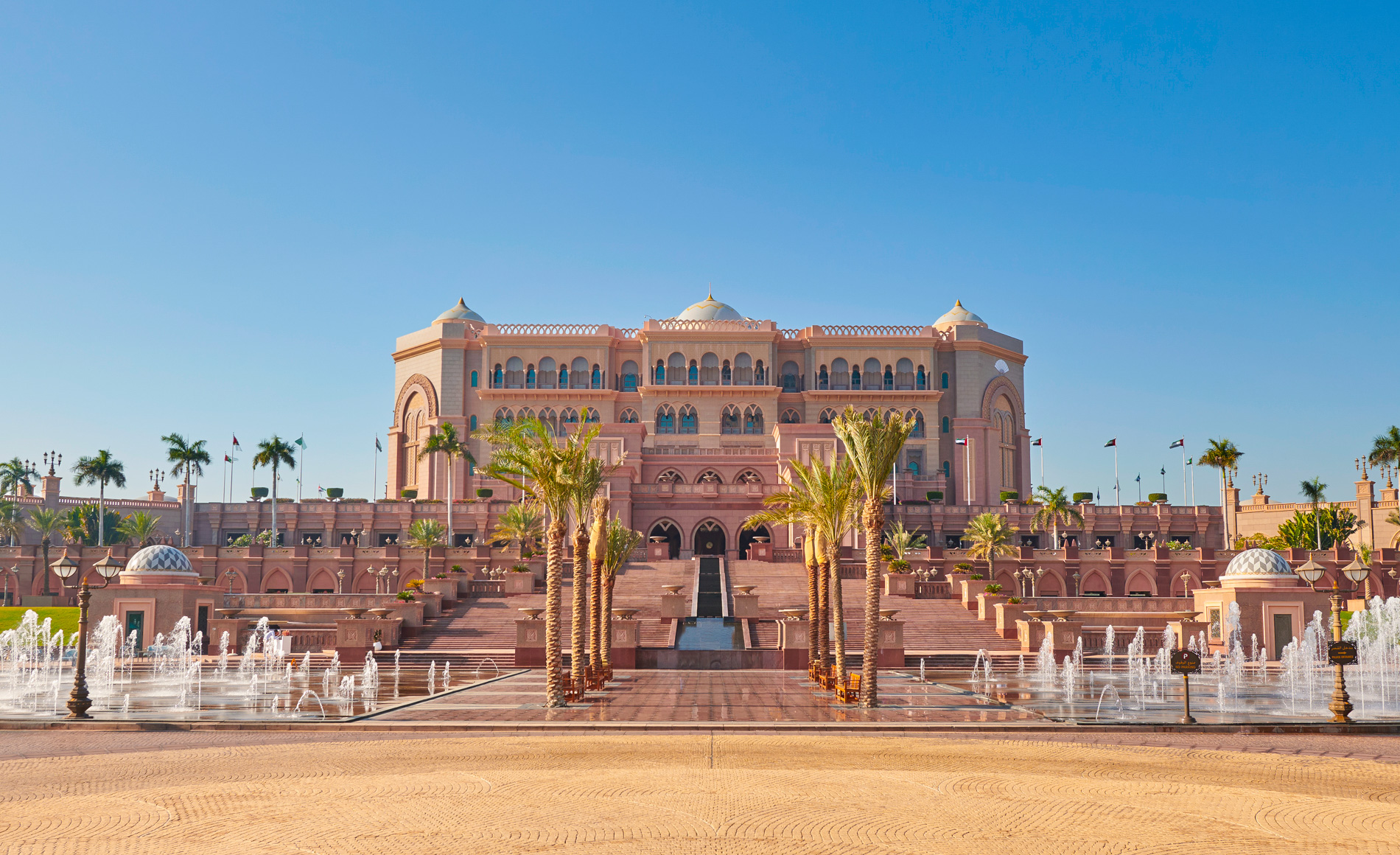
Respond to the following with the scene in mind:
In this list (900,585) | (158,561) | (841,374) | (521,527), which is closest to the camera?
(158,561)

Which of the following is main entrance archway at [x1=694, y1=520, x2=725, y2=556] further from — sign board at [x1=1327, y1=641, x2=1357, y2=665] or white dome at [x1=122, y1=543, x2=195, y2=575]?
sign board at [x1=1327, y1=641, x2=1357, y2=665]

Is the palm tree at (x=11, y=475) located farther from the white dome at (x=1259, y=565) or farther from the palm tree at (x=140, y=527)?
the white dome at (x=1259, y=565)

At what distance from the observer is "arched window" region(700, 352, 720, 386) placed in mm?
85875

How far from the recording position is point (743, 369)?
86250 millimetres

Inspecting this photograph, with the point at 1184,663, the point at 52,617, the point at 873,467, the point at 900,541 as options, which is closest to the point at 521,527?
the point at 900,541

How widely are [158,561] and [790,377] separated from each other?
5484 cm

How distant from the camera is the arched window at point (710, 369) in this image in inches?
3381

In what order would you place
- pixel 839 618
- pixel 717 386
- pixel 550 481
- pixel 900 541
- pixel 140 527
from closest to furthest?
pixel 550 481
pixel 839 618
pixel 900 541
pixel 140 527
pixel 717 386

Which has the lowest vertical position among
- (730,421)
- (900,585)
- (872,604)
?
(900,585)

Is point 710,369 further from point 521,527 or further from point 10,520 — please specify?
point 10,520

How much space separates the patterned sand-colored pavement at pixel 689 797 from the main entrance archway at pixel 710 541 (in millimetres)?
53437

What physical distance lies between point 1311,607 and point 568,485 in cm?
2827

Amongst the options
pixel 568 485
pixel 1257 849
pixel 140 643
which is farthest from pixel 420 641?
pixel 1257 849

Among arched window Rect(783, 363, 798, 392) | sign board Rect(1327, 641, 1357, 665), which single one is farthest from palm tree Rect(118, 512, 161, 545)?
sign board Rect(1327, 641, 1357, 665)
